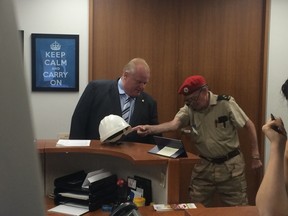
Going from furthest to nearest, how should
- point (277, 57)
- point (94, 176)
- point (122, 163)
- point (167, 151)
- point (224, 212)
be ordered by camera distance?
1. point (277, 57)
2. point (122, 163)
3. point (94, 176)
4. point (167, 151)
5. point (224, 212)

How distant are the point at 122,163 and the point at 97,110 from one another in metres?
0.81

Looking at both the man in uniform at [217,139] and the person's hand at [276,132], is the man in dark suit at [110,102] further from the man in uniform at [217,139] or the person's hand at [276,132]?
the person's hand at [276,132]

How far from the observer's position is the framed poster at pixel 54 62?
3.56m

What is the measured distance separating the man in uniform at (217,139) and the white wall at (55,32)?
40.2 inches

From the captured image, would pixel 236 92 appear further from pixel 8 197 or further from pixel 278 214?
pixel 8 197

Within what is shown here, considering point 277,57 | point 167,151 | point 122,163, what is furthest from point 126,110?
point 277,57

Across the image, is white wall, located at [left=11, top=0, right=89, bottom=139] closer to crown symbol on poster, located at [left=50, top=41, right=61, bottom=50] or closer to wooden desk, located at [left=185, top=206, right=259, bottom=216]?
crown symbol on poster, located at [left=50, top=41, right=61, bottom=50]

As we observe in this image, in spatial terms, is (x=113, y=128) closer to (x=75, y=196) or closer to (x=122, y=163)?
(x=122, y=163)

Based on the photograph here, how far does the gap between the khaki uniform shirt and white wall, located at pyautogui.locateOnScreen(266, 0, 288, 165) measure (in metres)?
0.80

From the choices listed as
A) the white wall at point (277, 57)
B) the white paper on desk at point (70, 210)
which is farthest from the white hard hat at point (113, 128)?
the white wall at point (277, 57)

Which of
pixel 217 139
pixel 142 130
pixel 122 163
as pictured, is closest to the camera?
pixel 122 163

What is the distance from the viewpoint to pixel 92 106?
319 cm

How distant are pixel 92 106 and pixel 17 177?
2.91 meters

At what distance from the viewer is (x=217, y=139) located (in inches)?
129
